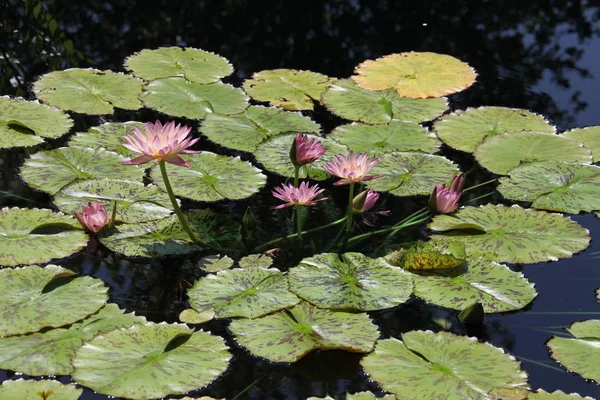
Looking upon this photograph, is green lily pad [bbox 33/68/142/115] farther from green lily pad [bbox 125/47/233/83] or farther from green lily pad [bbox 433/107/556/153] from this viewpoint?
green lily pad [bbox 433/107/556/153]

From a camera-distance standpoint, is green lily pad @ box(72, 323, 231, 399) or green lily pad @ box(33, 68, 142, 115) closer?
green lily pad @ box(72, 323, 231, 399)

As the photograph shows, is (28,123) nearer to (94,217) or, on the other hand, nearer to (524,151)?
(94,217)

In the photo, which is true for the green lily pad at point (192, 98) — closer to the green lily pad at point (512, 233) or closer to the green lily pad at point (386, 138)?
the green lily pad at point (386, 138)

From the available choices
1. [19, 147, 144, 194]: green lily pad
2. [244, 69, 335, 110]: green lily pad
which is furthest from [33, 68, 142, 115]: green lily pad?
[244, 69, 335, 110]: green lily pad

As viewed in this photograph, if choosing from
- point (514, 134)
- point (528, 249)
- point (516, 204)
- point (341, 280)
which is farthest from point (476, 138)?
point (341, 280)

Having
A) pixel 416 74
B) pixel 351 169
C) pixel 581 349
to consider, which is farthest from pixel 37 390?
pixel 416 74

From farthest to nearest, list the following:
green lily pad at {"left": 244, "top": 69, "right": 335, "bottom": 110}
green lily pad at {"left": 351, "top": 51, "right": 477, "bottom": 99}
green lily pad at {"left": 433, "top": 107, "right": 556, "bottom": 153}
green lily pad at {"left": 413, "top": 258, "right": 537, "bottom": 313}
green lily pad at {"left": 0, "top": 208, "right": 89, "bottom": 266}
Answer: green lily pad at {"left": 351, "top": 51, "right": 477, "bottom": 99} → green lily pad at {"left": 244, "top": 69, "right": 335, "bottom": 110} → green lily pad at {"left": 433, "top": 107, "right": 556, "bottom": 153} → green lily pad at {"left": 0, "top": 208, "right": 89, "bottom": 266} → green lily pad at {"left": 413, "top": 258, "right": 537, "bottom": 313}

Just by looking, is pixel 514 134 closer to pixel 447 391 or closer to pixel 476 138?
pixel 476 138
